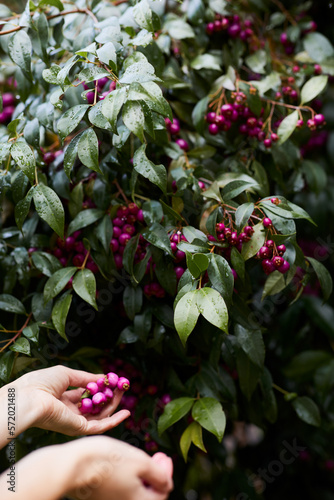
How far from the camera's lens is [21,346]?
0.83 meters

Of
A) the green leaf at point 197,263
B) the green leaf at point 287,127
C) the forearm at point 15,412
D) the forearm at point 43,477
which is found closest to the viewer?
the forearm at point 43,477

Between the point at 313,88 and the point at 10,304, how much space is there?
0.87 metres

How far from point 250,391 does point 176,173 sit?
1.62 feet

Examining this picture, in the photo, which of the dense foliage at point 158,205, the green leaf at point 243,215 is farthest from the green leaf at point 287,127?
Result: the green leaf at point 243,215

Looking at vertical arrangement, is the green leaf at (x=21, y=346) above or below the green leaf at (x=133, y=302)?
above

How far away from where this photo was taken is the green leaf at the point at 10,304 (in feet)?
2.95

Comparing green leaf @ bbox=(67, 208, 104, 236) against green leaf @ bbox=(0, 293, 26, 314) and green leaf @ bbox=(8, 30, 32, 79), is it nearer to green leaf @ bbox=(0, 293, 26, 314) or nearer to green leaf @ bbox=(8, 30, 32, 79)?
green leaf @ bbox=(0, 293, 26, 314)

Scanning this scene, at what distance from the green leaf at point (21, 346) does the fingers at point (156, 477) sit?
36cm

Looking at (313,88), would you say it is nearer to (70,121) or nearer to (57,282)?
(70,121)

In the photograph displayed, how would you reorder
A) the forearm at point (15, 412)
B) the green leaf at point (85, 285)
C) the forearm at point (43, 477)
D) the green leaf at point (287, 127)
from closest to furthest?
1. the forearm at point (43, 477)
2. the forearm at point (15, 412)
3. the green leaf at point (85, 285)
4. the green leaf at point (287, 127)

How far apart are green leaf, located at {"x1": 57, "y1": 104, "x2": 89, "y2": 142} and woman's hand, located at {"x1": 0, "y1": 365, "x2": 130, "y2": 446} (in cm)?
41

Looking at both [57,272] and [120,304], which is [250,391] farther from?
[57,272]

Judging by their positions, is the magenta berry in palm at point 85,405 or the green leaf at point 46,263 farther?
the green leaf at point 46,263

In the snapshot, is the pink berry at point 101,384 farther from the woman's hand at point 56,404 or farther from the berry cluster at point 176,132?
the berry cluster at point 176,132
